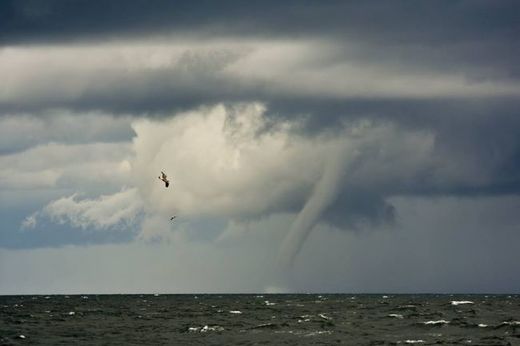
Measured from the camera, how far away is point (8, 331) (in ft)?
283

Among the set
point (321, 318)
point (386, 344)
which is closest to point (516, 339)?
point (386, 344)

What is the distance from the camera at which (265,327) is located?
90688 millimetres

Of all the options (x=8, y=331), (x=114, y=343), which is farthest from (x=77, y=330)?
(x=114, y=343)

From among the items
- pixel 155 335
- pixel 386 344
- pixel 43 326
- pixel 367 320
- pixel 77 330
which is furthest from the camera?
pixel 367 320

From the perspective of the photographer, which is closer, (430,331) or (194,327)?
(430,331)

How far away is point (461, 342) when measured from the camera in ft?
230

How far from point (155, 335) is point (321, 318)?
99.8 feet

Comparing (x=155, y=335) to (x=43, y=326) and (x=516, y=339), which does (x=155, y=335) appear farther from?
(x=516, y=339)

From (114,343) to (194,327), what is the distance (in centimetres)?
2085

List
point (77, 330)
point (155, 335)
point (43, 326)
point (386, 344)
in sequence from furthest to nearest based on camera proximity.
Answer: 1. point (43, 326)
2. point (77, 330)
3. point (155, 335)
4. point (386, 344)

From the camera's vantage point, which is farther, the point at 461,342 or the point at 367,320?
the point at 367,320

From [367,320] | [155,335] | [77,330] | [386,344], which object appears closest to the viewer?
[386,344]

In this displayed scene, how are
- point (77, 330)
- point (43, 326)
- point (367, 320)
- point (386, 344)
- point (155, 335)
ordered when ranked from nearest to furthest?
point (386, 344)
point (155, 335)
point (77, 330)
point (43, 326)
point (367, 320)

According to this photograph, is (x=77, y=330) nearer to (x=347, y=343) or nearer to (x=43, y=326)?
(x=43, y=326)
